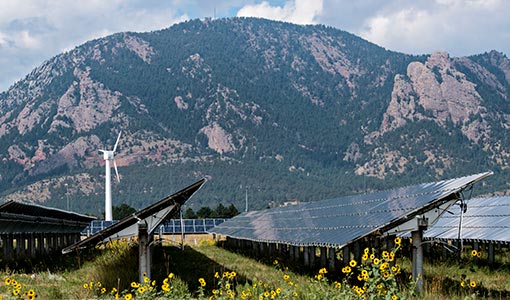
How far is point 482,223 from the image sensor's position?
2953 cm

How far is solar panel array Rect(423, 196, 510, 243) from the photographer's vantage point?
1042 inches

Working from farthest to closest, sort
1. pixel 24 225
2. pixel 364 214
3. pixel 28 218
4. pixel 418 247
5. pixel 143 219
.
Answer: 1. pixel 24 225
2. pixel 28 218
3. pixel 364 214
4. pixel 143 219
5. pixel 418 247

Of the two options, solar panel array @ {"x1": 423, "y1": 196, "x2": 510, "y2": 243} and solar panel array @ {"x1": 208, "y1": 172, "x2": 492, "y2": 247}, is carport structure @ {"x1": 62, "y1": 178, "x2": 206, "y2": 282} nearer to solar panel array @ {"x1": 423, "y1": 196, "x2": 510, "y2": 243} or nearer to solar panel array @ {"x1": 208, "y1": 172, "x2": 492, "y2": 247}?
solar panel array @ {"x1": 208, "y1": 172, "x2": 492, "y2": 247}

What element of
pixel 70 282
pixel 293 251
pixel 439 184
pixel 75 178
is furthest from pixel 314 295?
pixel 75 178

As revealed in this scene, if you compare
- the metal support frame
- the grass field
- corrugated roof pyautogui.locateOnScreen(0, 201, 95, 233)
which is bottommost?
the grass field

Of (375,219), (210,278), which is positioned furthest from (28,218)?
(375,219)

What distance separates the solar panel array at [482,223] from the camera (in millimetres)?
26477

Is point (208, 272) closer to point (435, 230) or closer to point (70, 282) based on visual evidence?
point (70, 282)

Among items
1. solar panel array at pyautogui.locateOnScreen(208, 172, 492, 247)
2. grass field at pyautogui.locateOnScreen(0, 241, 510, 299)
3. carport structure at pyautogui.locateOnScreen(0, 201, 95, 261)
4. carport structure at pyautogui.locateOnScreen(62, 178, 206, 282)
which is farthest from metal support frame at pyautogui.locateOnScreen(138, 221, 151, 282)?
carport structure at pyautogui.locateOnScreen(0, 201, 95, 261)

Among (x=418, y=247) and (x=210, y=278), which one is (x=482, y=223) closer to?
(x=210, y=278)

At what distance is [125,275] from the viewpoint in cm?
2191

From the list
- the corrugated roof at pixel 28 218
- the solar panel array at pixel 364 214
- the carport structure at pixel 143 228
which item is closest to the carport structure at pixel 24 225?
the corrugated roof at pixel 28 218

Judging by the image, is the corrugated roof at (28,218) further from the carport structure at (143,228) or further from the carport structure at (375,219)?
the carport structure at (375,219)

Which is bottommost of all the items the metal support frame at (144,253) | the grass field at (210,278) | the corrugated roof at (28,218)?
the grass field at (210,278)
